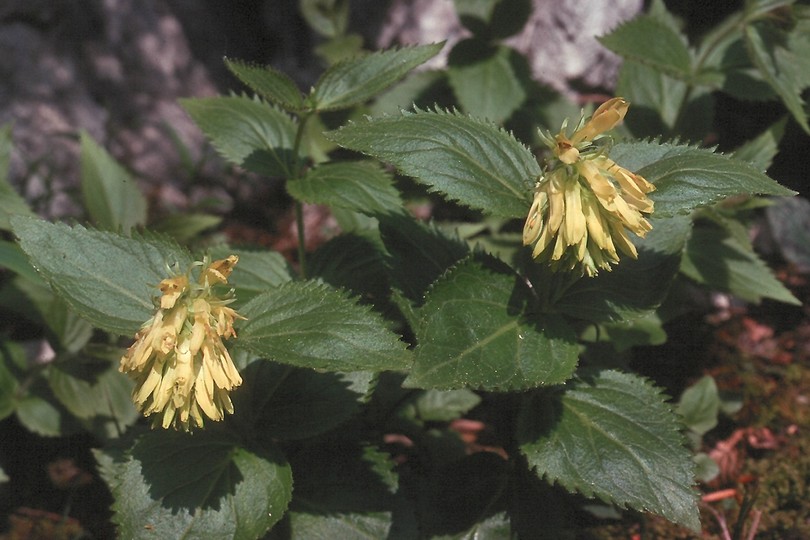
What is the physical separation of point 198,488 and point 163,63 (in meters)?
2.83

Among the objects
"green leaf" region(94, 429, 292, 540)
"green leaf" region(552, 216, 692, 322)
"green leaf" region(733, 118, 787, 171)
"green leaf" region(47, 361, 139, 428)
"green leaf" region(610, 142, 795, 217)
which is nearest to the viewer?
"green leaf" region(610, 142, 795, 217)

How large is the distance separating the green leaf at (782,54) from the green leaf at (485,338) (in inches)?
54.8

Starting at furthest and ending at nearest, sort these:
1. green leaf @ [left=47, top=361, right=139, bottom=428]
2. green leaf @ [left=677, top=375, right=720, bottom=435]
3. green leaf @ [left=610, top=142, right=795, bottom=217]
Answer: green leaf @ [left=677, top=375, right=720, bottom=435]
green leaf @ [left=47, top=361, right=139, bottom=428]
green leaf @ [left=610, top=142, right=795, bottom=217]

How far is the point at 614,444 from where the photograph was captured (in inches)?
75.8

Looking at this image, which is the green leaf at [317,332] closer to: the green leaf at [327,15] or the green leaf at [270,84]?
the green leaf at [270,84]

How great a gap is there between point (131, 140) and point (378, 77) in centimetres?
217

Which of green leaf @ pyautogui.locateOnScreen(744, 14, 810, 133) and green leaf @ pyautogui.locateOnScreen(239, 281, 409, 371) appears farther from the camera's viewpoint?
green leaf @ pyautogui.locateOnScreen(744, 14, 810, 133)

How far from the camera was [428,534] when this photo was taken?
2.18 m

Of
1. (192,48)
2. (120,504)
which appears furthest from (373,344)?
(192,48)

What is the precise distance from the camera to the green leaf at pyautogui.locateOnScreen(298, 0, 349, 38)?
12.5ft

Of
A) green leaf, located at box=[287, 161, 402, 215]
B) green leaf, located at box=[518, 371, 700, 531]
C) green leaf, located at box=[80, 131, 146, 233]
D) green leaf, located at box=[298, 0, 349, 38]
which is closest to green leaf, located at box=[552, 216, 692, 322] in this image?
green leaf, located at box=[518, 371, 700, 531]

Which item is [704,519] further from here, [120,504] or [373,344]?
[120,504]

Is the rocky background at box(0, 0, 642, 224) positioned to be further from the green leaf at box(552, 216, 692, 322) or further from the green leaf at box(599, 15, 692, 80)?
the green leaf at box(552, 216, 692, 322)

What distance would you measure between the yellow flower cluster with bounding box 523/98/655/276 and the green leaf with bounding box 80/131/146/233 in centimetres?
189
